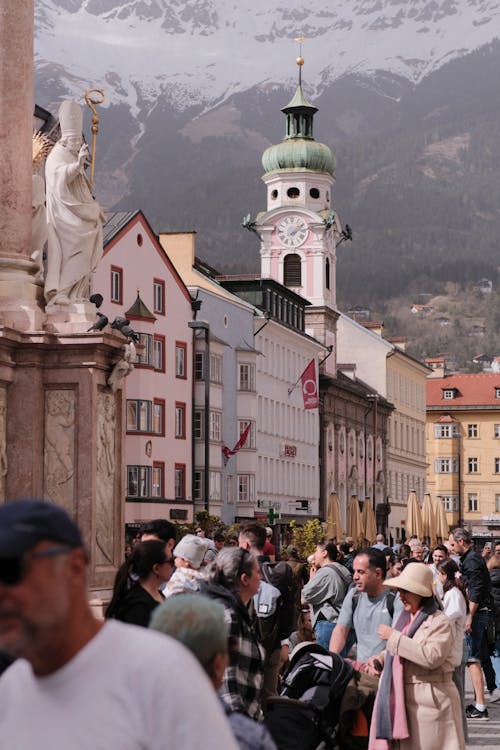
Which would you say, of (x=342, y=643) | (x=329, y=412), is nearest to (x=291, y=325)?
(x=329, y=412)

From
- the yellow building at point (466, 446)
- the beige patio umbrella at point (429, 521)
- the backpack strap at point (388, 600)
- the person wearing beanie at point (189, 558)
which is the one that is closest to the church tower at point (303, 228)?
the beige patio umbrella at point (429, 521)

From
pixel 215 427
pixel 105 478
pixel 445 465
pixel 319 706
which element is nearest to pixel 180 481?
pixel 215 427

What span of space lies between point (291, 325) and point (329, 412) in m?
12.1

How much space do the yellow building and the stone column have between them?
128 m

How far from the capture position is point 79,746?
3.50 metres

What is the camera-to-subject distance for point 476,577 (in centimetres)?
2094

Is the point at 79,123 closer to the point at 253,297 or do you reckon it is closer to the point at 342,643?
the point at 342,643

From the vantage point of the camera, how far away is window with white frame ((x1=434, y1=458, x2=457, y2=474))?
145750mm

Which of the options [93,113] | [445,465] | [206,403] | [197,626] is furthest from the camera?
A: [445,465]

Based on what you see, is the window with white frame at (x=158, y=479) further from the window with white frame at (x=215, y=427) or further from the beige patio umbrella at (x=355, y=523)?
the beige patio umbrella at (x=355, y=523)

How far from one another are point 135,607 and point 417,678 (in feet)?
9.32

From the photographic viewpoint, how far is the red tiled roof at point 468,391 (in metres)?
145

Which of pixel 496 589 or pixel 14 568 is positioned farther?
pixel 496 589

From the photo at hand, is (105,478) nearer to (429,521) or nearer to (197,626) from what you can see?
(197,626)
